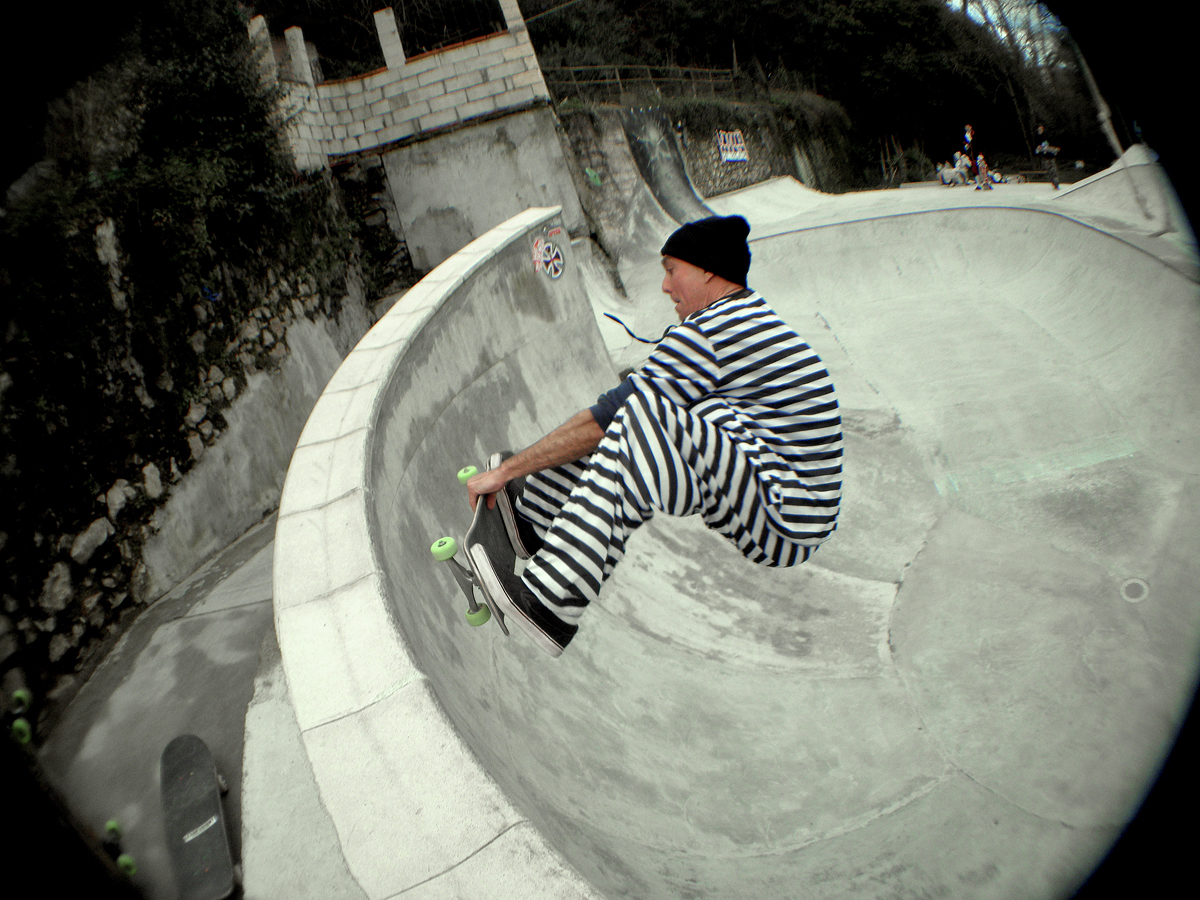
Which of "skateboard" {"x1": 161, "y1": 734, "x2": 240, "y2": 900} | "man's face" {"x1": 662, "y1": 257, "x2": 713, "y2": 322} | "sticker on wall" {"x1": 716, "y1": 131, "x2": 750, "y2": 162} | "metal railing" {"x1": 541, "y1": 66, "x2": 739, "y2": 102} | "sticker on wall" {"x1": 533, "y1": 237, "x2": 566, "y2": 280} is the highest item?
"metal railing" {"x1": 541, "y1": 66, "x2": 739, "y2": 102}

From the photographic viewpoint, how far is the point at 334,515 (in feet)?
6.96

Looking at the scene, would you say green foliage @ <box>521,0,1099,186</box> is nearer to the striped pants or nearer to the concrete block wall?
the concrete block wall

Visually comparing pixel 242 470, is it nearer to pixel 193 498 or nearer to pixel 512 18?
pixel 193 498

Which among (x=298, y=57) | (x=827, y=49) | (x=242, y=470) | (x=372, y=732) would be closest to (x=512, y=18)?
(x=298, y=57)

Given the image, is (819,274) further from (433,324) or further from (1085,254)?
(433,324)

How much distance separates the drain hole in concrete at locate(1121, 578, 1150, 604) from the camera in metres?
3.09

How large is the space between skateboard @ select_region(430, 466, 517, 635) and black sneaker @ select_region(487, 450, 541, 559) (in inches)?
1.5

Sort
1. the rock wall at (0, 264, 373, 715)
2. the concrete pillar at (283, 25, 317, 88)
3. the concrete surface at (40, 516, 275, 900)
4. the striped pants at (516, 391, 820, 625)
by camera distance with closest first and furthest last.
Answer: the striped pants at (516, 391, 820, 625)
the concrete surface at (40, 516, 275, 900)
the rock wall at (0, 264, 373, 715)
the concrete pillar at (283, 25, 317, 88)

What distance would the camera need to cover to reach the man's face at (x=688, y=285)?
7.36 ft

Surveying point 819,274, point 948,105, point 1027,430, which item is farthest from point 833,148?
point 1027,430

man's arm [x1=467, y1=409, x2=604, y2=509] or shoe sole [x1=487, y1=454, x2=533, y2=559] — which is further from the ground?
man's arm [x1=467, y1=409, x2=604, y2=509]

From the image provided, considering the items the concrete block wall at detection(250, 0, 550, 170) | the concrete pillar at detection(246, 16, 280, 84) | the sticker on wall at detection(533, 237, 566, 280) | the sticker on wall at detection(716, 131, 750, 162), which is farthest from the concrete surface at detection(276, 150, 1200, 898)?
the sticker on wall at detection(716, 131, 750, 162)

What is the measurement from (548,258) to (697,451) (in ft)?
13.4

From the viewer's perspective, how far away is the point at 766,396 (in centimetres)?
209
